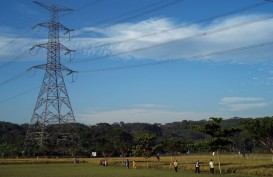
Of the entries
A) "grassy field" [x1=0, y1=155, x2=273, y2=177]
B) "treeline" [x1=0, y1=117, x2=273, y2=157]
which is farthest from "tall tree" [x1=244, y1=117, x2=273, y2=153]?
"grassy field" [x1=0, y1=155, x2=273, y2=177]

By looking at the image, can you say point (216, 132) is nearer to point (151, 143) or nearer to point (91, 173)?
point (91, 173)

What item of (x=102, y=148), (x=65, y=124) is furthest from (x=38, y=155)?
(x=102, y=148)

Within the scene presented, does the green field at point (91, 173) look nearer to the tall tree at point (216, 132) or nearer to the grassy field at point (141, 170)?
the grassy field at point (141, 170)

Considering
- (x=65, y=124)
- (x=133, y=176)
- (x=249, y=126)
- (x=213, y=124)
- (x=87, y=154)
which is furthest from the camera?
(x=87, y=154)

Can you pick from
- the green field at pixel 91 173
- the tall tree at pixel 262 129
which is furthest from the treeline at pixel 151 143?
the green field at pixel 91 173

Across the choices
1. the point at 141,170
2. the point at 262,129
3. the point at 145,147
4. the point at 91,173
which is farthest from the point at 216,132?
the point at 262,129

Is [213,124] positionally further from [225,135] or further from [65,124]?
[65,124]

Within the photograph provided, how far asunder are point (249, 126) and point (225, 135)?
49.4m

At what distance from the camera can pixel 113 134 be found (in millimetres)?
175875

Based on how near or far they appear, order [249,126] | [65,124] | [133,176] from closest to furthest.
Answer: [133,176] → [65,124] → [249,126]

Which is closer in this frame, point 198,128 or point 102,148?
point 198,128

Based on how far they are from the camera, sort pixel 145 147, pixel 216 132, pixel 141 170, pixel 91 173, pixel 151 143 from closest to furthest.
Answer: pixel 91 173, pixel 216 132, pixel 141 170, pixel 145 147, pixel 151 143

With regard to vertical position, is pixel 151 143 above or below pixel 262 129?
below

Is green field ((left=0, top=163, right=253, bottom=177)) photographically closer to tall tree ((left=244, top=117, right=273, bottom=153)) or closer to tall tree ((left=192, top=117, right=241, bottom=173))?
tall tree ((left=192, top=117, right=241, bottom=173))
